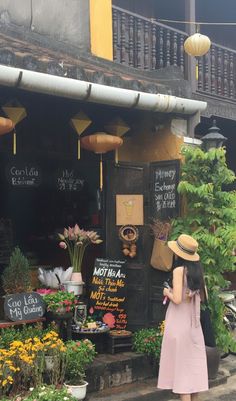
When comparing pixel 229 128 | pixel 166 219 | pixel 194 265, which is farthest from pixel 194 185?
pixel 229 128

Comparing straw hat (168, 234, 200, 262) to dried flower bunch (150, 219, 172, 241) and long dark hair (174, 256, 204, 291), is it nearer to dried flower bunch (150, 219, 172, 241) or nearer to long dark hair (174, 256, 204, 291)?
long dark hair (174, 256, 204, 291)

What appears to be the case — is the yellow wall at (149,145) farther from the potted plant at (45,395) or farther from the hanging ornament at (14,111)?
the potted plant at (45,395)

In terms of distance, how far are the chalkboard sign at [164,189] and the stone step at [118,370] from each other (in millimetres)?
1924

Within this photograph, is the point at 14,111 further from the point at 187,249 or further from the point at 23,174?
the point at 187,249

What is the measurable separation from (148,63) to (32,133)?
9.39 ft

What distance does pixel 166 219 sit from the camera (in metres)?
7.07

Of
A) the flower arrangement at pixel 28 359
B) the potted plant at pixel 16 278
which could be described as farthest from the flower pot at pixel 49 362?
the potted plant at pixel 16 278

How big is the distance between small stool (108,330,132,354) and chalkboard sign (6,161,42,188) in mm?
2325

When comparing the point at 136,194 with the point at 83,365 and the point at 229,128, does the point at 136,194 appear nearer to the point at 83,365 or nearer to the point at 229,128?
the point at 83,365

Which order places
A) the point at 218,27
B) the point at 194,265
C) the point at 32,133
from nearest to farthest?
the point at 194,265 → the point at 32,133 → the point at 218,27

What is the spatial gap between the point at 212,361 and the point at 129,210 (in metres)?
2.29

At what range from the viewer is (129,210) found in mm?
7199

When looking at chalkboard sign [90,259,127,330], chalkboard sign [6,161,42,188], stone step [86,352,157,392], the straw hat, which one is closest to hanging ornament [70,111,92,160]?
chalkboard sign [6,161,42,188]

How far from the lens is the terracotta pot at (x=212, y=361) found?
6707 millimetres
